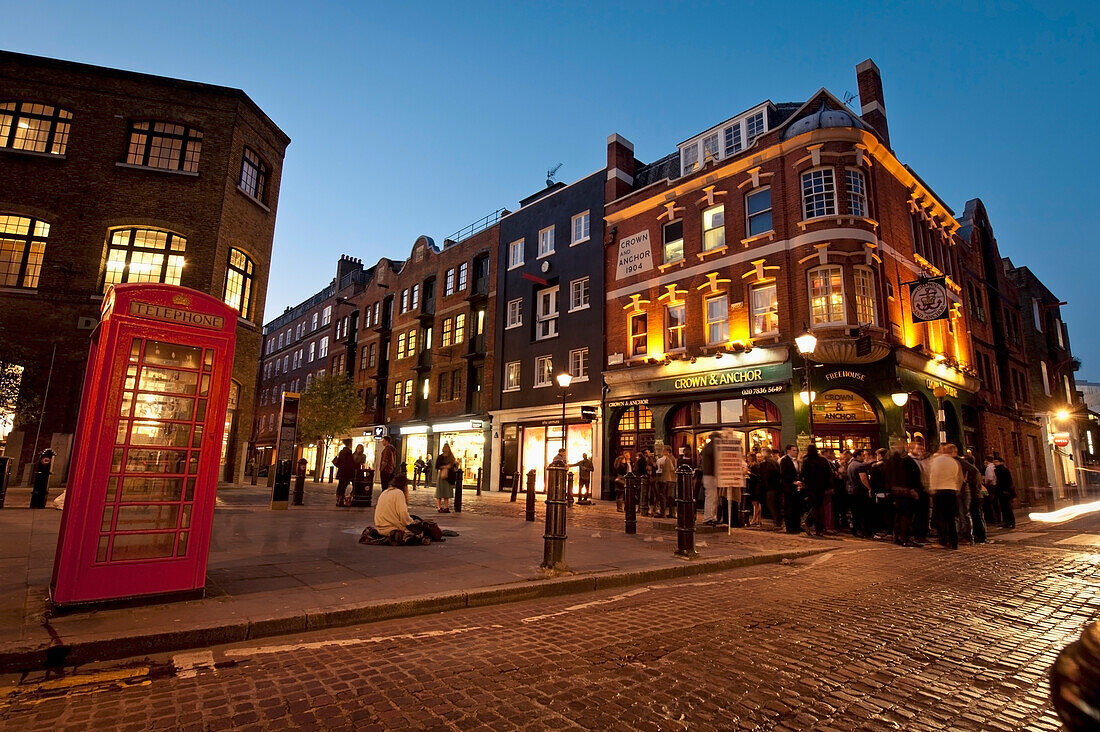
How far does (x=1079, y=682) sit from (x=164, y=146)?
24367mm

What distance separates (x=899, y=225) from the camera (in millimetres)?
20234

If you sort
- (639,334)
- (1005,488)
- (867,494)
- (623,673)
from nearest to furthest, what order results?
1. (623,673)
2. (867,494)
3. (1005,488)
4. (639,334)

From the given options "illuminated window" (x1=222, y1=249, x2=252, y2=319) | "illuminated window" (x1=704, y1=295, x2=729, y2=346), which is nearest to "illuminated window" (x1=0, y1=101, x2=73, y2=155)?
"illuminated window" (x1=222, y1=249, x2=252, y2=319)

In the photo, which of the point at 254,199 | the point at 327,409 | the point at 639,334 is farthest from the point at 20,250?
the point at 639,334

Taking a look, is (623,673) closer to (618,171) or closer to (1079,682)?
(1079,682)

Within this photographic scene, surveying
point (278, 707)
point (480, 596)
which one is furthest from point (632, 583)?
point (278, 707)

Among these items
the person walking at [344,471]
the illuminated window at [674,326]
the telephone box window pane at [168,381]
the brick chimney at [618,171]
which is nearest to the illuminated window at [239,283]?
the person walking at [344,471]

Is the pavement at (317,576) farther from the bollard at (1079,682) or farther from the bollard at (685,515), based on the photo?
the bollard at (1079,682)

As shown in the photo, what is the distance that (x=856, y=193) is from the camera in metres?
18.4

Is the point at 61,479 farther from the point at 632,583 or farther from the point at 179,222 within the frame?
the point at 632,583

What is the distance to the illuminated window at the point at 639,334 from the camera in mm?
22494

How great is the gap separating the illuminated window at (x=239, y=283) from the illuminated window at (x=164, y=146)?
3.09m

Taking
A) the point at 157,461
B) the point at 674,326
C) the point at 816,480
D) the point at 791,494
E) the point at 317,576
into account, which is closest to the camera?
the point at 157,461

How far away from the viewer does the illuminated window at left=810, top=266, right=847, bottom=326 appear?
17578 millimetres
